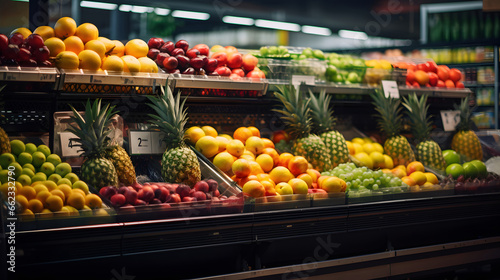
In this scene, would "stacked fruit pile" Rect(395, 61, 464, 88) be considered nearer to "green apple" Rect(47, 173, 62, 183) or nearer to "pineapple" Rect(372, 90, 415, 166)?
"pineapple" Rect(372, 90, 415, 166)

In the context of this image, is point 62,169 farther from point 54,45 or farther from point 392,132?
point 392,132

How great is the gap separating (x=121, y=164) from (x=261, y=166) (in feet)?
3.12

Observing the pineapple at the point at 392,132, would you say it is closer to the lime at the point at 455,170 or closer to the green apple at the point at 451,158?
the lime at the point at 455,170

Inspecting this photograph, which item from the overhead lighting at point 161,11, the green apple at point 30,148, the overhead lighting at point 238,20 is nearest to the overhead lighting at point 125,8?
the overhead lighting at point 161,11

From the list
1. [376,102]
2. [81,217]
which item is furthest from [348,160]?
[81,217]

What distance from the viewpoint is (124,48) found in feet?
11.1

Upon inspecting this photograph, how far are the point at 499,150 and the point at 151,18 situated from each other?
20.1 feet

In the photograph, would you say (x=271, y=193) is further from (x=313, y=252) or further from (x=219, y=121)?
(x=219, y=121)

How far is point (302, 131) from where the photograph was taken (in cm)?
388

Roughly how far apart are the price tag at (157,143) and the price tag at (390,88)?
6.77 ft

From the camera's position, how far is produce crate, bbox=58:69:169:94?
9.53 ft

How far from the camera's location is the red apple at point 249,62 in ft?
12.5

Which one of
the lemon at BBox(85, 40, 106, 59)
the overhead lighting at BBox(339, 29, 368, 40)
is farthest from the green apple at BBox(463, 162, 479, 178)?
the overhead lighting at BBox(339, 29, 368, 40)

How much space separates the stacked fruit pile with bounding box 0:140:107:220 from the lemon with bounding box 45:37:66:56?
0.57 m
